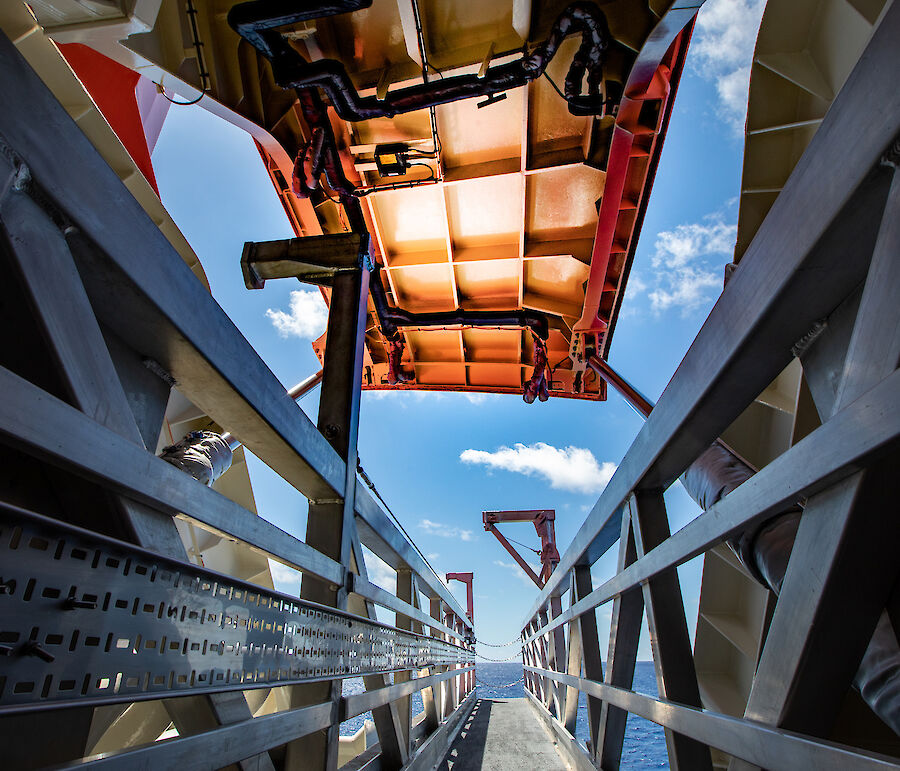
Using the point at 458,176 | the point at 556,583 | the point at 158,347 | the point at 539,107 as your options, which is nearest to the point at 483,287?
the point at 458,176

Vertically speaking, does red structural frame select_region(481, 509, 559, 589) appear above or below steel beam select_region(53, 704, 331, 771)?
above

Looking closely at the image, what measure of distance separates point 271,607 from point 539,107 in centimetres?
462

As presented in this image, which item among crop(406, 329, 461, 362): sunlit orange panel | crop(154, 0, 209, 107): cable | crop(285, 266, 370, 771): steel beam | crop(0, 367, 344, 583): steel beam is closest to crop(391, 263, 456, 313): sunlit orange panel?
crop(406, 329, 461, 362): sunlit orange panel

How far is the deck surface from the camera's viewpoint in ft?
12.9

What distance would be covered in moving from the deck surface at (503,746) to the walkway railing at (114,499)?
254cm

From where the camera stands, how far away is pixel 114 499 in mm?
1251

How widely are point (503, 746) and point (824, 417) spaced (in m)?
4.66

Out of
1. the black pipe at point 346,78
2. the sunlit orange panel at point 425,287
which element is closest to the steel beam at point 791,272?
the black pipe at point 346,78

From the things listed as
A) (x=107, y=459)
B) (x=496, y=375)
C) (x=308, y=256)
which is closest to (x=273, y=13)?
(x=308, y=256)

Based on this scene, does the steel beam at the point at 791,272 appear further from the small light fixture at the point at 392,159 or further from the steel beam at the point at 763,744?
the small light fixture at the point at 392,159

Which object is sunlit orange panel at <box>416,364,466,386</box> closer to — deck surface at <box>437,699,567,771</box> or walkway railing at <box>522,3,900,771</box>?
deck surface at <box>437,699,567,771</box>

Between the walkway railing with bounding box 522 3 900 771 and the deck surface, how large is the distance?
278 centimetres

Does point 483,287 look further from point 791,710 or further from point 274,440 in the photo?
→ point 791,710

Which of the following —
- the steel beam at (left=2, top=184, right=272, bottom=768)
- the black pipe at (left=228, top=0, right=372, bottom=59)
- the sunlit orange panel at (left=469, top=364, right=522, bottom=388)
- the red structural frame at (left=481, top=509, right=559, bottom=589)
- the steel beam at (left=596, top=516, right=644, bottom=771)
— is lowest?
the steel beam at (left=596, top=516, right=644, bottom=771)
